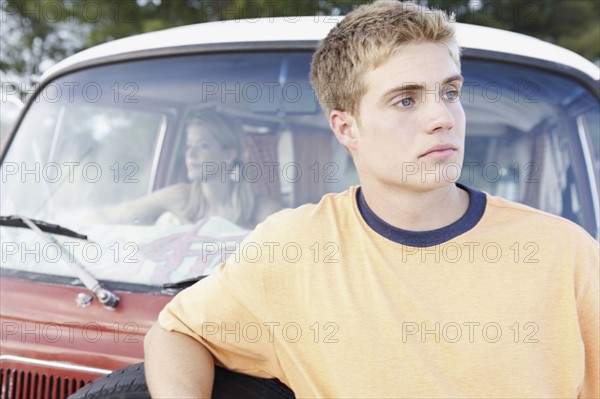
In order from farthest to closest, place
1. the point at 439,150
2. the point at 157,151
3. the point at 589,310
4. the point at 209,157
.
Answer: the point at 157,151
the point at 209,157
the point at 439,150
the point at 589,310

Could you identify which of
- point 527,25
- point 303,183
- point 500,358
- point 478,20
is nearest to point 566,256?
A: point 500,358

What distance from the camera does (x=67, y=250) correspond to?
2736mm

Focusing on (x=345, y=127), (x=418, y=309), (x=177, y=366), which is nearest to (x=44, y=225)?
(x=177, y=366)

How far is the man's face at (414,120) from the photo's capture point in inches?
76.3

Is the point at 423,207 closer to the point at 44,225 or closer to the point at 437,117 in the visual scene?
the point at 437,117

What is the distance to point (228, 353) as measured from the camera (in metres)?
2.07

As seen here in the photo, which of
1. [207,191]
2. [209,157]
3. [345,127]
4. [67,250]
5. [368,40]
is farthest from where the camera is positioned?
[209,157]

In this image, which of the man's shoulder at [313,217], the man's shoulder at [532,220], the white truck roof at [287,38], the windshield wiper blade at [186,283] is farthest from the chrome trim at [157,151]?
the man's shoulder at [532,220]

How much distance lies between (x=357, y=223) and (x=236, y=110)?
122cm

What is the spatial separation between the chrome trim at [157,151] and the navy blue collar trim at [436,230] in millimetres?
1352

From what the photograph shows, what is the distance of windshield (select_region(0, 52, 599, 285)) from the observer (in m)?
2.77

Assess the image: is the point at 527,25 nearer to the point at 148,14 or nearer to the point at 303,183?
the point at 148,14

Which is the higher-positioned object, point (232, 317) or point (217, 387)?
point (232, 317)

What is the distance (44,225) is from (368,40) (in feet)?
4.66
